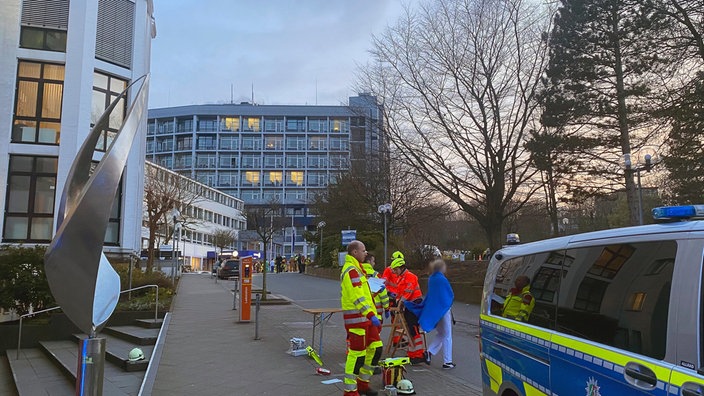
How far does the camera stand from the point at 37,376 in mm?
9562

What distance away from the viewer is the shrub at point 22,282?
1273cm

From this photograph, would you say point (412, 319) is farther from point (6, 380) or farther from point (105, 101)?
point (105, 101)

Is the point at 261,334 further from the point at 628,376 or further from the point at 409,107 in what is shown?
the point at 409,107

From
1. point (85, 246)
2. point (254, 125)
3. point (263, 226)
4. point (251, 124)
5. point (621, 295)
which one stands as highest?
point (251, 124)

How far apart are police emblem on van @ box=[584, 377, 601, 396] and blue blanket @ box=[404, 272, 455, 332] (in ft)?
17.7

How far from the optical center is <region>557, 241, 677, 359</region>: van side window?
266 centimetres

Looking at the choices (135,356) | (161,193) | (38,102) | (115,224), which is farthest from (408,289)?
(161,193)

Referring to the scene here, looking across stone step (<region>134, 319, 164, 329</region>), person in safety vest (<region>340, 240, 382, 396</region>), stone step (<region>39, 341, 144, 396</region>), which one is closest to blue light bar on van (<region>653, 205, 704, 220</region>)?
person in safety vest (<region>340, 240, 382, 396</region>)

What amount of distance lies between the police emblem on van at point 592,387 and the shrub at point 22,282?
13192 millimetres

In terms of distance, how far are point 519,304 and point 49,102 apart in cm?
2162

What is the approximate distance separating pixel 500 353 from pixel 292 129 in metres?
107

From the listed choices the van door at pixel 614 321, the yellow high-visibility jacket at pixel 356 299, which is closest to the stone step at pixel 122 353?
the yellow high-visibility jacket at pixel 356 299

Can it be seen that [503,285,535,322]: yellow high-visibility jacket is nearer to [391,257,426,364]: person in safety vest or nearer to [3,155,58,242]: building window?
[391,257,426,364]: person in safety vest

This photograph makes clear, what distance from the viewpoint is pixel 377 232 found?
122ft
